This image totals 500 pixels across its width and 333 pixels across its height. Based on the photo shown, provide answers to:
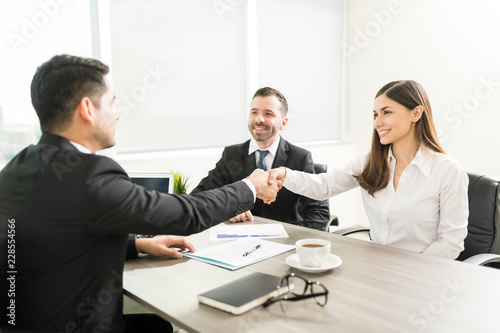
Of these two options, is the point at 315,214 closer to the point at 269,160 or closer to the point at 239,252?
the point at 269,160

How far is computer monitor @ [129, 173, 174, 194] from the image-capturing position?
2.10 metres

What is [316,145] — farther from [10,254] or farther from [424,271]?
[10,254]

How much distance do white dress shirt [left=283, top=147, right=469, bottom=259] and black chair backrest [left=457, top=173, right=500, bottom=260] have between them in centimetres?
16

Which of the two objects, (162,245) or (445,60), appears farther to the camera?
(445,60)

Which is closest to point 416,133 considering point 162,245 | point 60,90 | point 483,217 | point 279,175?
point 483,217

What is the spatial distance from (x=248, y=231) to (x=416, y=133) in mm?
933

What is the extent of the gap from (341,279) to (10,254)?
3.17 ft

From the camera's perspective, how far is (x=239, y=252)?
156 centimetres

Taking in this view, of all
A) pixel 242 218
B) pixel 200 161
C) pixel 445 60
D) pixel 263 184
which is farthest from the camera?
pixel 445 60

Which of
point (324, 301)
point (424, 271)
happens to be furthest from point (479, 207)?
point (324, 301)

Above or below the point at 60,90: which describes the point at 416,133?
below

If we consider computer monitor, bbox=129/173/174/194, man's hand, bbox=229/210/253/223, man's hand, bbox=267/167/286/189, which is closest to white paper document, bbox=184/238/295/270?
man's hand, bbox=229/210/253/223

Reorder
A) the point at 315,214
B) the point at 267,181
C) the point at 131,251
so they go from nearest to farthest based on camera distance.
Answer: the point at 131,251
the point at 267,181
the point at 315,214

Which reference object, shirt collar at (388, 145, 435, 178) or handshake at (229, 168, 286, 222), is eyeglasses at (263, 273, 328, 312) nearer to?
handshake at (229, 168, 286, 222)
